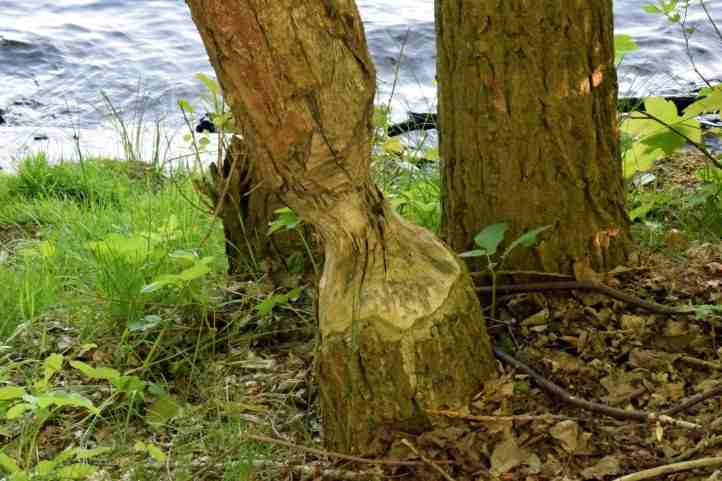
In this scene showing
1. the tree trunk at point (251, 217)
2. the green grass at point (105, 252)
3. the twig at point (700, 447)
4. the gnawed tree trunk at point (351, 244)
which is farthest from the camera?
the tree trunk at point (251, 217)

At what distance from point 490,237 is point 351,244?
1.11 feet

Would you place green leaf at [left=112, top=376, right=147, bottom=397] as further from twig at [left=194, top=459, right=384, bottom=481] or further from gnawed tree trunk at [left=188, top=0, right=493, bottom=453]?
gnawed tree trunk at [left=188, top=0, right=493, bottom=453]

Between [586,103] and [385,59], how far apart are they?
13.7ft

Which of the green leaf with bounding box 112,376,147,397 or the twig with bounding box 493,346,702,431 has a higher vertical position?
the twig with bounding box 493,346,702,431

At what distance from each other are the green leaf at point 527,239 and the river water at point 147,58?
2.99 meters

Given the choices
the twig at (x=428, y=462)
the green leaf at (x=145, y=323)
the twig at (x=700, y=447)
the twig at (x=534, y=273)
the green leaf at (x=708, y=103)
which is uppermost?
the green leaf at (x=708, y=103)

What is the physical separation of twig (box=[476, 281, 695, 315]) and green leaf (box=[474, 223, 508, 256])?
0.15m

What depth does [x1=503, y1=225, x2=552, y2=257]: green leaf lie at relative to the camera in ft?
6.15

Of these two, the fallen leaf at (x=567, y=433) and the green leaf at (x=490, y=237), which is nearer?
the fallen leaf at (x=567, y=433)

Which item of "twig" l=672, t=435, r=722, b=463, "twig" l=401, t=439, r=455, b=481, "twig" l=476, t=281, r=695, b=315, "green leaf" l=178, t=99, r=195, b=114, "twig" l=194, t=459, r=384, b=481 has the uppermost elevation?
"green leaf" l=178, t=99, r=195, b=114

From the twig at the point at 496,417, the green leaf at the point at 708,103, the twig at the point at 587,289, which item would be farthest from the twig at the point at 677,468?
the green leaf at the point at 708,103

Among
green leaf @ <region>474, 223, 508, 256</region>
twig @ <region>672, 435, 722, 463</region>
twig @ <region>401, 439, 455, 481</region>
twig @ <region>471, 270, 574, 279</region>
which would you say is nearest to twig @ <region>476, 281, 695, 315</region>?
twig @ <region>471, 270, 574, 279</region>

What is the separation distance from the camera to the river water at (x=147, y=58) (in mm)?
5492

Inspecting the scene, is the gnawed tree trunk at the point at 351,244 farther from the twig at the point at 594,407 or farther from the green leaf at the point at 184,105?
the green leaf at the point at 184,105
